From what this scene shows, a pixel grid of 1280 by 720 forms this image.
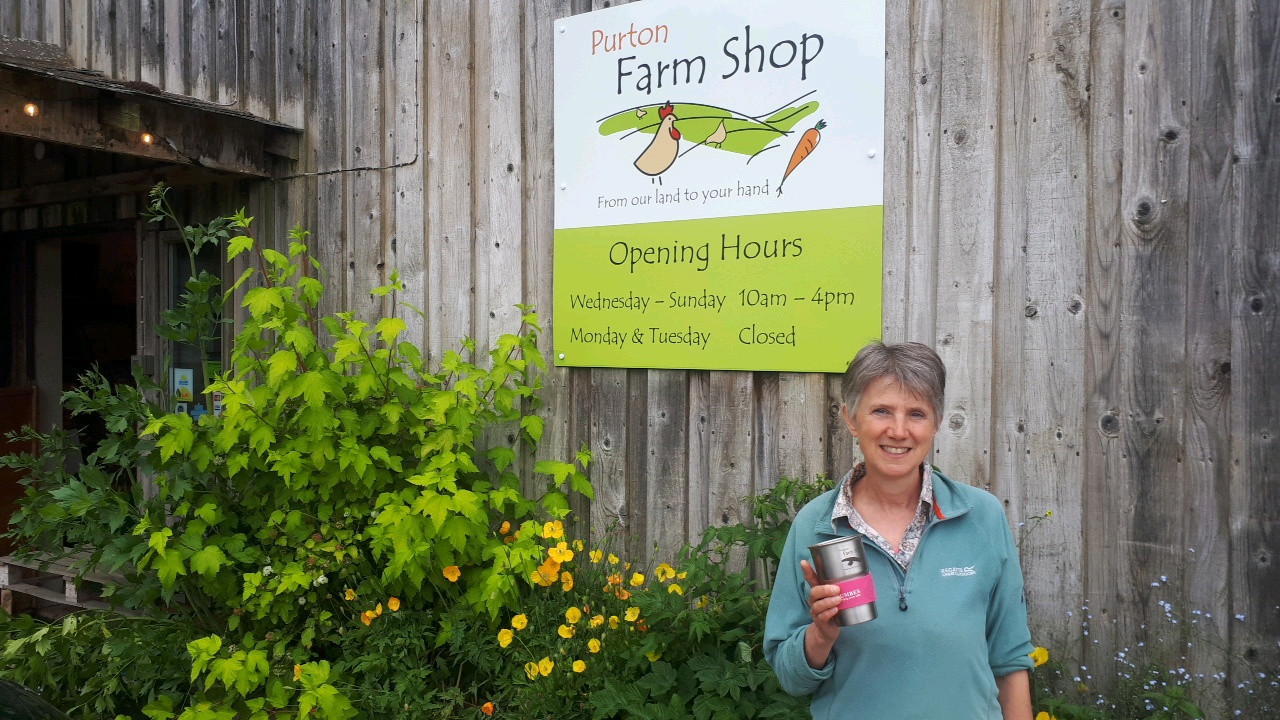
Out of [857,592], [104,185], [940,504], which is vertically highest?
[104,185]

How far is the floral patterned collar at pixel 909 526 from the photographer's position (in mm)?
1797

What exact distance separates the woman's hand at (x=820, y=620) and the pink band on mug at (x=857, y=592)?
12 mm

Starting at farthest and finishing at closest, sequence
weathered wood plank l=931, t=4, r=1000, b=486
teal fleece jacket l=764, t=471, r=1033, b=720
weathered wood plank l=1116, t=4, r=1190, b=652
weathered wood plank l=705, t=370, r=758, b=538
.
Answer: weathered wood plank l=705, t=370, r=758, b=538, weathered wood plank l=931, t=4, r=1000, b=486, weathered wood plank l=1116, t=4, r=1190, b=652, teal fleece jacket l=764, t=471, r=1033, b=720

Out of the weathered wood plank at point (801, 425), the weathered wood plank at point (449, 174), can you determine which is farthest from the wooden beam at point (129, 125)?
the weathered wood plank at point (801, 425)

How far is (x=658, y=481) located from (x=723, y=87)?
1.62 metres

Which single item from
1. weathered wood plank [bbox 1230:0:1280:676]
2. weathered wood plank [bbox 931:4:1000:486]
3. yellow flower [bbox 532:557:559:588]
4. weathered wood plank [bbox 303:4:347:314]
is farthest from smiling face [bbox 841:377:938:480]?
weathered wood plank [bbox 303:4:347:314]

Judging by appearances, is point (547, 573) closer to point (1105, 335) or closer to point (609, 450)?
point (609, 450)

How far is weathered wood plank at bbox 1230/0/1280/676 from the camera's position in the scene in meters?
2.49

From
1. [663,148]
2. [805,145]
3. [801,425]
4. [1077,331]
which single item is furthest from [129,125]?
[1077,331]

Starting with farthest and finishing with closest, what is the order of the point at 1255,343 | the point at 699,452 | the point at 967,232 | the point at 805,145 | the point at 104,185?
1. the point at 104,185
2. the point at 699,452
3. the point at 805,145
4. the point at 967,232
5. the point at 1255,343

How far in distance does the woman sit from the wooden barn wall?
1088 millimetres

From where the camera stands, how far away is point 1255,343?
2.52 m

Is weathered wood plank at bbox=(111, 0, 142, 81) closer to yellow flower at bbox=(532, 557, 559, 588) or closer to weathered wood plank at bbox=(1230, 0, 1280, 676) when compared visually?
yellow flower at bbox=(532, 557, 559, 588)

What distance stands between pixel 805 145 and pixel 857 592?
204 cm
